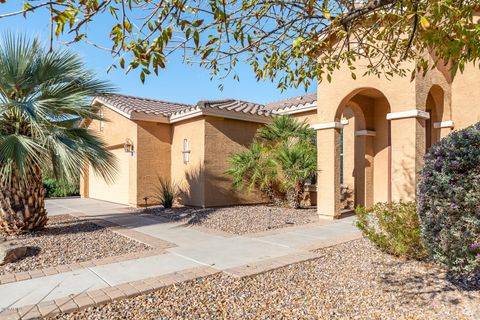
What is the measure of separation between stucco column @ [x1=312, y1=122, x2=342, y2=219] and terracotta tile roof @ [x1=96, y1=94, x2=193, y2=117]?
251 inches

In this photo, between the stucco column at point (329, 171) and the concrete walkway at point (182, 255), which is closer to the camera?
the concrete walkway at point (182, 255)

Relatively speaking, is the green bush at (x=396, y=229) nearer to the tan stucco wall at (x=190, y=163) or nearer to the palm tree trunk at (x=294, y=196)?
the palm tree trunk at (x=294, y=196)

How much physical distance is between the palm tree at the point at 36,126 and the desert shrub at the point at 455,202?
7.56 metres

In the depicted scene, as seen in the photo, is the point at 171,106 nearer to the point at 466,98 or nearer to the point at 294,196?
the point at 294,196

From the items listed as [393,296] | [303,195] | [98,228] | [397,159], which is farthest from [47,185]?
[393,296]

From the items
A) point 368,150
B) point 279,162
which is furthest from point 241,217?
point 368,150

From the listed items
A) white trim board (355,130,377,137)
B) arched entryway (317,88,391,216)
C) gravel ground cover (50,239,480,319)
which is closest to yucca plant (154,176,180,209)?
arched entryway (317,88,391,216)

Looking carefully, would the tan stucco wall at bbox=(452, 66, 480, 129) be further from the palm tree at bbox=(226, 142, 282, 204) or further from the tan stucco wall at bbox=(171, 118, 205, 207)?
the tan stucco wall at bbox=(171, 118, 205, 207)

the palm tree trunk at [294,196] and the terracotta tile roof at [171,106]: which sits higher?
the terracotta tile roof at [171,106]

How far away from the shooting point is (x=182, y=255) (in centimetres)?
680

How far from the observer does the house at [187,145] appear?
45.1ft

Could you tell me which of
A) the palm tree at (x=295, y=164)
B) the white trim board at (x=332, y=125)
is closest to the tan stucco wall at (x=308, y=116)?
the palm tree at (x=295, y=164)

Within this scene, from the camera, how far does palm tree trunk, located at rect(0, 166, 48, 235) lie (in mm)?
8508

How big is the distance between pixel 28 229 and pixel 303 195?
10.2m
